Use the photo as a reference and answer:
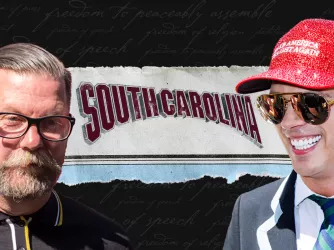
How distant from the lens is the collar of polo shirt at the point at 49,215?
1.81m

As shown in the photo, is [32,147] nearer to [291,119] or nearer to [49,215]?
[49,215]

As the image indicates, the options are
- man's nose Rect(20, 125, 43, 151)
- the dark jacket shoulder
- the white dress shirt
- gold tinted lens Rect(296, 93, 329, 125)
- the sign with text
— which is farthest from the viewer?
the sign with text

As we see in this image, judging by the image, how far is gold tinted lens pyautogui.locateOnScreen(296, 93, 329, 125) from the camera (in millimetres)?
1749

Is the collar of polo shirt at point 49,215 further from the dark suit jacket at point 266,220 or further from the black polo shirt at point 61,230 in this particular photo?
the dark suit jacket at point 266,220

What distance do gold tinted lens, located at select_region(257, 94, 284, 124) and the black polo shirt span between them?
70cm

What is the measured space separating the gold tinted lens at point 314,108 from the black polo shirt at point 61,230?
0.81 meters

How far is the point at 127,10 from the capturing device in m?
3.23

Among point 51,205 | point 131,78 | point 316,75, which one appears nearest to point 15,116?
point 51,205

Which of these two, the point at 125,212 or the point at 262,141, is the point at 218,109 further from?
the point at 125,212

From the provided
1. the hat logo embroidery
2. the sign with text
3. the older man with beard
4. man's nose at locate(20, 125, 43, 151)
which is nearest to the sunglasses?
the hat logo embroidery

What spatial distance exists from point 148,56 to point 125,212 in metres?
0.97

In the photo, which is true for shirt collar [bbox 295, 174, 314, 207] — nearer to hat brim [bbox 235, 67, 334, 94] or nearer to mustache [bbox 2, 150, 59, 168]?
hat brim [bbox 235, 67, 334, 94]

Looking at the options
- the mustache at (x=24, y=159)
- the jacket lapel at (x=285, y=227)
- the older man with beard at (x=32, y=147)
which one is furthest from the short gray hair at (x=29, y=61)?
the jacket lapel at (x=285, y=227)

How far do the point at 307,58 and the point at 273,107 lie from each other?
0.69ft
